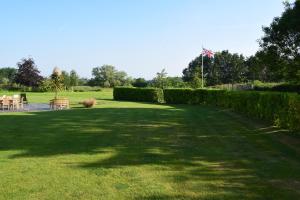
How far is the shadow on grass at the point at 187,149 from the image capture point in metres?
6.93

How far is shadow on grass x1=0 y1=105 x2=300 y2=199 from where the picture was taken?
273 inches

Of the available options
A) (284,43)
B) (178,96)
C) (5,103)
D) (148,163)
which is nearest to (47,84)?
(178,96)

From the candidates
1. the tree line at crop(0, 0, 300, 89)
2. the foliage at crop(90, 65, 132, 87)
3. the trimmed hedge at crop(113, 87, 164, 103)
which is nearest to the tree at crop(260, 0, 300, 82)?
the tree line at crop(0, 0, 300, 89)

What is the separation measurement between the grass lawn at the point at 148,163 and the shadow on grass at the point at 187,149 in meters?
0.02

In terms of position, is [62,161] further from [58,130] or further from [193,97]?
[193,97]

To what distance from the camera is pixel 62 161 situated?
28.4 feet

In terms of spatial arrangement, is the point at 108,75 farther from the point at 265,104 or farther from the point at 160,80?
the point at 265,104

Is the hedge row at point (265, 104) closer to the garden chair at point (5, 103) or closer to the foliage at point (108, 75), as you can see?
the garden chair at point (5, 103)

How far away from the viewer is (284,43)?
2034 centimetres

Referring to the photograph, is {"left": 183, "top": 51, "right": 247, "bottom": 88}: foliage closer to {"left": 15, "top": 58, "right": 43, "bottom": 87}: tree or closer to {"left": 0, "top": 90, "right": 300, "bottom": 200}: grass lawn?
{"left": 15, "top": 58, "right": 43, "bottom": 87}: tree

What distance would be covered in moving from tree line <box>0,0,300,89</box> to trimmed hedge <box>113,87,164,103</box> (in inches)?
→ 337

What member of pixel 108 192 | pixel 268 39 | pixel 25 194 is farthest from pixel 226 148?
pixel 268 39

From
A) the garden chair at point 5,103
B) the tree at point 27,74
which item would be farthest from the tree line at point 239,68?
the garden chair at point 5,103

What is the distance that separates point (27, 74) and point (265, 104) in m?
50.6
